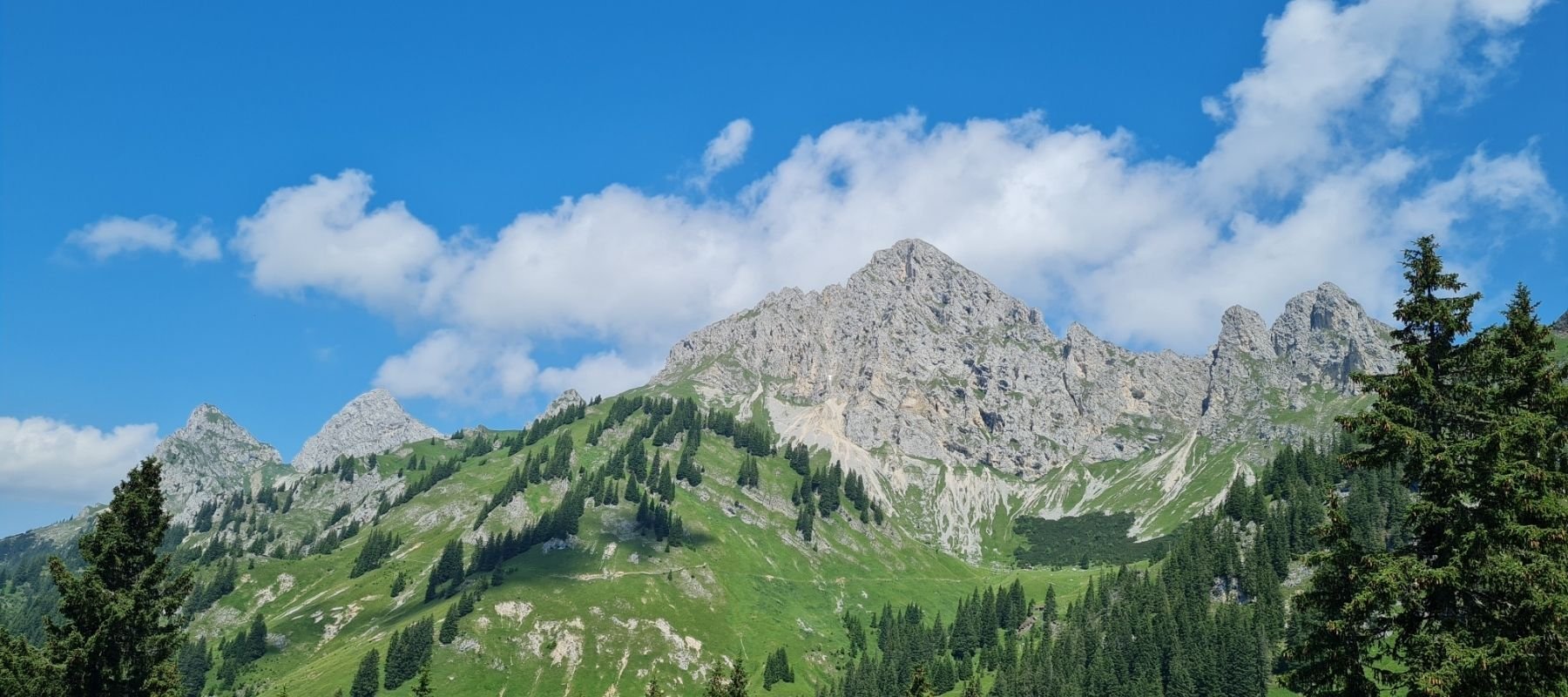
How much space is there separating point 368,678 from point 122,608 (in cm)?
17986

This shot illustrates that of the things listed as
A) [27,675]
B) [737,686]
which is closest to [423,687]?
[737,686]

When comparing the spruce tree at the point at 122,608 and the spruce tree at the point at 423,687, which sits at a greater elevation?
the spruce tree at the point at 122,608

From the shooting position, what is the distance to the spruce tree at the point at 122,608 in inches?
1411

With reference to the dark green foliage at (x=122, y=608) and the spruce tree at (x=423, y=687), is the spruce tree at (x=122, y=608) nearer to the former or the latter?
the dark green foliage at (x=122, y=608)

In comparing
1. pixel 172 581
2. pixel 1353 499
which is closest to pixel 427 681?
pixel 172 581

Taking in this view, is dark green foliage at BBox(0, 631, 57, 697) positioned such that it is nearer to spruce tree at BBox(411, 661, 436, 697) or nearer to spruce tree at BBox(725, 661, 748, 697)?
spruce tree at BBox(411, 661, 436, 697)

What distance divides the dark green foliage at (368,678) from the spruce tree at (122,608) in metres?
173

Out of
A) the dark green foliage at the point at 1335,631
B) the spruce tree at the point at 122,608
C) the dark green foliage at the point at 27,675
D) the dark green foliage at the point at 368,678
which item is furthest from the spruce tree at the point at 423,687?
the dark green foliage at the point at 368,678

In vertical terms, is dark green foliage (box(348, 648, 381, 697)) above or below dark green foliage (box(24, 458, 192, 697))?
below

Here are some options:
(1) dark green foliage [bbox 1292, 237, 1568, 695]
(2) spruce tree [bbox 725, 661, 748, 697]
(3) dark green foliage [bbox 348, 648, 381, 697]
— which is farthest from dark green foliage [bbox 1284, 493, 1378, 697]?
(3) dark green foliage [bbox 348, 648, 381, 697]

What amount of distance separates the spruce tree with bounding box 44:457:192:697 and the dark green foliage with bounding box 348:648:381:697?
173317 millimetres

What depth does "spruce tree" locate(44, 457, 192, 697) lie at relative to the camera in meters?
35.8

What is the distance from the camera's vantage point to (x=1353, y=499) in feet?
640

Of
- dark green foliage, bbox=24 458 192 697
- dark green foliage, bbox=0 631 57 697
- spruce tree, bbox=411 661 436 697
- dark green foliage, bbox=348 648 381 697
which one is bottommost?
dark green foliage, bbox=348 648 381 697
